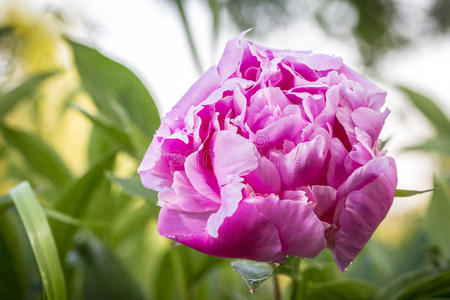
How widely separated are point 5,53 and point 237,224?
553mm

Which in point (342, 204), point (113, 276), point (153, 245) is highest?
point (342, 204)

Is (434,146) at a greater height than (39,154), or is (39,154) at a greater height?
(39,154)

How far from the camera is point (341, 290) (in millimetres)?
311

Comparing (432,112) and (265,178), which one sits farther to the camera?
(432,112)

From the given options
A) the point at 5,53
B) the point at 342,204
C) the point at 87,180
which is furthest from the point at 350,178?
the point at 5,53

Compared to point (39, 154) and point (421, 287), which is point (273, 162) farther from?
point (39, 154)

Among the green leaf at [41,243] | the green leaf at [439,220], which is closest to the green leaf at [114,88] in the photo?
the green leaf at [41,243]

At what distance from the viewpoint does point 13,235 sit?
0.38 m

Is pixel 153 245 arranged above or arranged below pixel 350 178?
below

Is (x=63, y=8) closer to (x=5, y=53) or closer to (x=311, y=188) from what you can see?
(x=5, y=53)

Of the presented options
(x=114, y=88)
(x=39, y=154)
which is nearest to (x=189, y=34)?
(x=114, y=88)

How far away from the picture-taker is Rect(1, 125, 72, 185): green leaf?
440 millimetres

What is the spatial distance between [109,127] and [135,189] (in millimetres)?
87

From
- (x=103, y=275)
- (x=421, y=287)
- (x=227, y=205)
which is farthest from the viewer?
(x=103, y=275)
